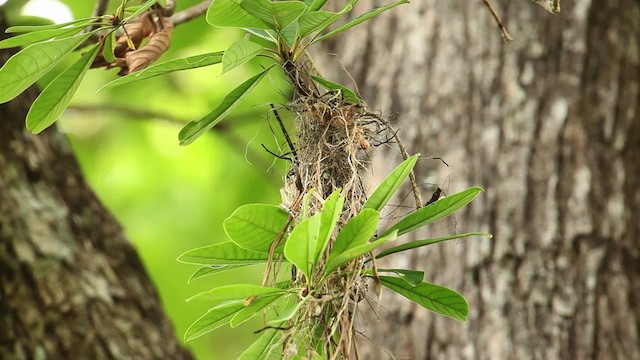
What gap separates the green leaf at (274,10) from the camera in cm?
62

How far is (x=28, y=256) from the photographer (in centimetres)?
153

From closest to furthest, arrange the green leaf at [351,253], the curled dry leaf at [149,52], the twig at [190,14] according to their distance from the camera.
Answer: the green leaf at [351,253], the curled dry leaf at [149,52], the twig at [190,14]

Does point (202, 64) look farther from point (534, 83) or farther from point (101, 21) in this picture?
point (534, 83)

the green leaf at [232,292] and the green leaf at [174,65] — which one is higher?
the green leaf at [174,65]

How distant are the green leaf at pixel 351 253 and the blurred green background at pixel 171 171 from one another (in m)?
1.98

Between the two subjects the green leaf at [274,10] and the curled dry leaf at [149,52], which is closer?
the green leaf at [274,10]

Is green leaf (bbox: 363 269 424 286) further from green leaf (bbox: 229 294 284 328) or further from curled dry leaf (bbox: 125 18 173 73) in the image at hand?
curled dry leaf (bbox: 125 18 173 73)

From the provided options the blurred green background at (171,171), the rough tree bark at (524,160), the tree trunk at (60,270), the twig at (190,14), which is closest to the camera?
the twig at (190,14)

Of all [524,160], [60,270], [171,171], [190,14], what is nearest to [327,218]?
[190,14]

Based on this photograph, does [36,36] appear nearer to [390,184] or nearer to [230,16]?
[230,16]

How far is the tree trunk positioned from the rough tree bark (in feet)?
1.52

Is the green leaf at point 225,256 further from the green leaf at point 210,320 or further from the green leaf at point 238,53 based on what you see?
the green leaf at point 238,53

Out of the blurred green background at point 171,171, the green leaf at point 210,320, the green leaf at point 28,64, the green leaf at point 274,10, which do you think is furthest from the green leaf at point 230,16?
the blurred green background at point 171,171

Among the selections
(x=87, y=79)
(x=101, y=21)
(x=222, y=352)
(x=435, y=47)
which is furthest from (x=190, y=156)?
(x=101, y=21)
